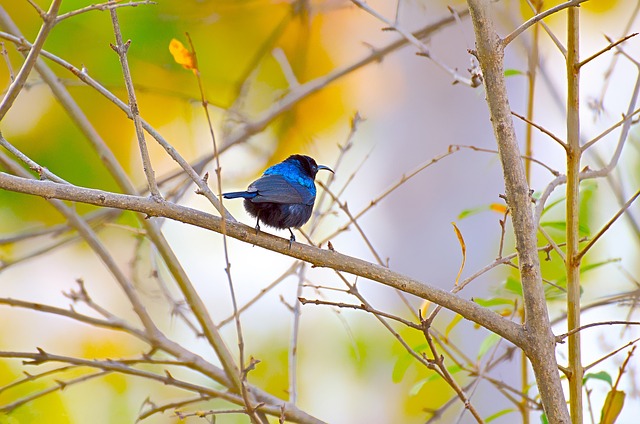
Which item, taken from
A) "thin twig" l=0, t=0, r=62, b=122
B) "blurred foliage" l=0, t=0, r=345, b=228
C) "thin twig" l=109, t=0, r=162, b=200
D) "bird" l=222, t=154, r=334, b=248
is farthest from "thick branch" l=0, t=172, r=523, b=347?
"blurred foliage" l=0, t=0, r=345, b=228

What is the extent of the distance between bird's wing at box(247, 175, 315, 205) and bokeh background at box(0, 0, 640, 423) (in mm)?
661

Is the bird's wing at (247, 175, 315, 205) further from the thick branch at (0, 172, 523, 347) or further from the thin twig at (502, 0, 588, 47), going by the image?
the thin twig at (502, 0, 588, 47)

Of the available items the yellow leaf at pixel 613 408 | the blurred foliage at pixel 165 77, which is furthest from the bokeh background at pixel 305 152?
the yellow leaf at pixel 613 408

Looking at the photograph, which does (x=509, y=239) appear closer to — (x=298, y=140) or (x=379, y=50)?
(x=379, y=50)

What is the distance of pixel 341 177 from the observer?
8.98 feet

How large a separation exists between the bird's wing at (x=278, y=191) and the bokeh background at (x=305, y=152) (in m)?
0.66

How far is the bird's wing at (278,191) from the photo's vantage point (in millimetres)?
1797

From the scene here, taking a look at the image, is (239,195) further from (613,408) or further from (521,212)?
(613,408)

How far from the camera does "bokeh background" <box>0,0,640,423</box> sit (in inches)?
109

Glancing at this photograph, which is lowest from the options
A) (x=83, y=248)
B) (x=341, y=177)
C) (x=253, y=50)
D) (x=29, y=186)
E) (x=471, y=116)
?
(x=29, y=186)

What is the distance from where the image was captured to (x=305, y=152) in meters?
2.86

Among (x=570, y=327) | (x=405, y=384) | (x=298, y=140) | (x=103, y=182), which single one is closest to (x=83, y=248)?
(x=103, y=182)

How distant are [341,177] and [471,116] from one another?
0.74m

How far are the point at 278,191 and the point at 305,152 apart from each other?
3.37 ft
